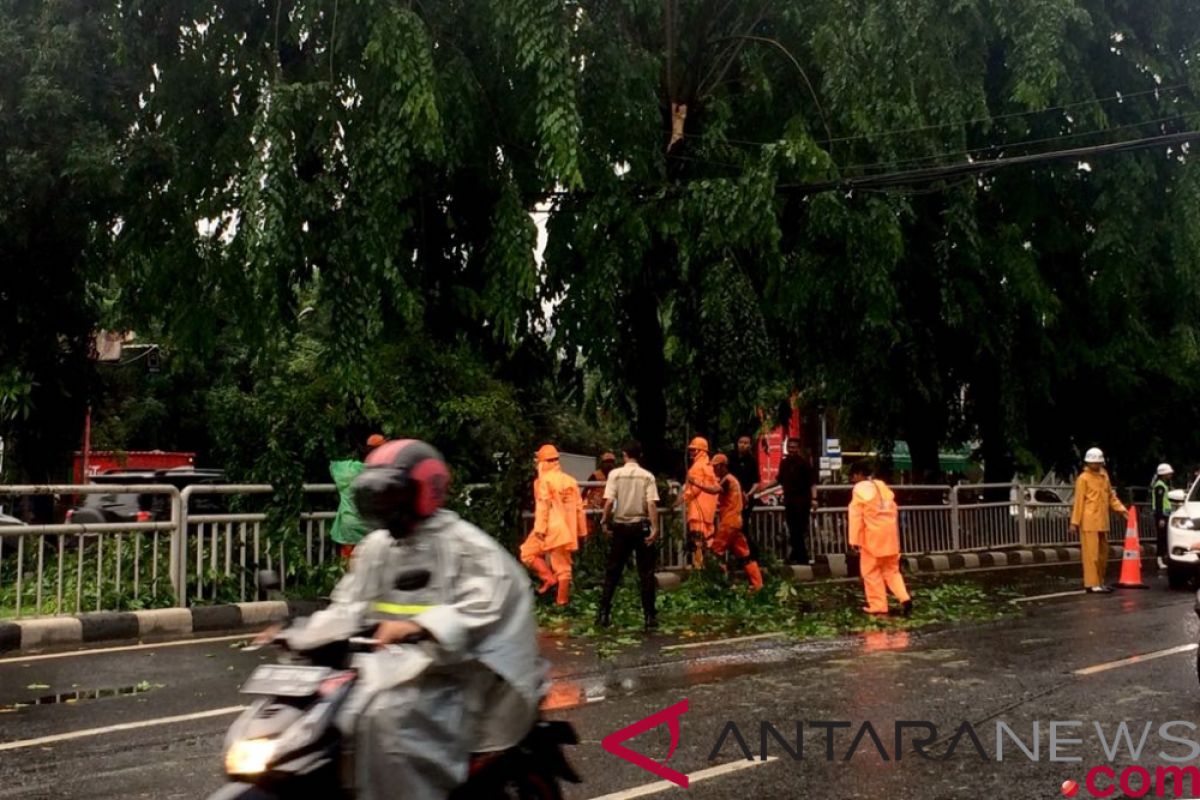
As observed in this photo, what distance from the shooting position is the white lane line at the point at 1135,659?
9664mm

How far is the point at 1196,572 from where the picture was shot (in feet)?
55.1

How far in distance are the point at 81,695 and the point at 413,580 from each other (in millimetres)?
6293

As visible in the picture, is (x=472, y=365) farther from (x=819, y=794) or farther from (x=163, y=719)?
(x=819, y=794)

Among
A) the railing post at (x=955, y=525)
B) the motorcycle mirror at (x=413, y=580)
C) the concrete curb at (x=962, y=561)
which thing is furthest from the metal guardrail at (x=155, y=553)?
the motorcycle mirror at (x=413, y=580)

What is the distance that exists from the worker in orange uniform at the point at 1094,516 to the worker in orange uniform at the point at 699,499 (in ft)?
15.1

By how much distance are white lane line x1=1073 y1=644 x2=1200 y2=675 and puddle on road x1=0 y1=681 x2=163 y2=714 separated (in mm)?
6693

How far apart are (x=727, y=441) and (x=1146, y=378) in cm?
1176

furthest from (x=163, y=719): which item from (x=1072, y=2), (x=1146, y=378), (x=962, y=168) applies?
(x=1146, y=378)

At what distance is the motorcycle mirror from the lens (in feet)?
12.6

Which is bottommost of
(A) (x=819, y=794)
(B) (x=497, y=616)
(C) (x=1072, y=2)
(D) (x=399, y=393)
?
(A) (x=819, y=794)

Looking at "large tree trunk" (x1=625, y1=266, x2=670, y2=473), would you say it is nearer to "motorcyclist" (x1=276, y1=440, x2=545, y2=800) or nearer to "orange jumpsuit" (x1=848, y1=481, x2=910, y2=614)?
Answer: "orange jumpsuit" (x1=848, y1=481, x2=910, y2=614)

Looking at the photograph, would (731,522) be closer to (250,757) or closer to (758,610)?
(758,610)

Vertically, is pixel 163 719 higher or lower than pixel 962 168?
lower

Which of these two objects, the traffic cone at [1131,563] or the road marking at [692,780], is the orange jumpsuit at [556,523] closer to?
the road marking at [692,780]
